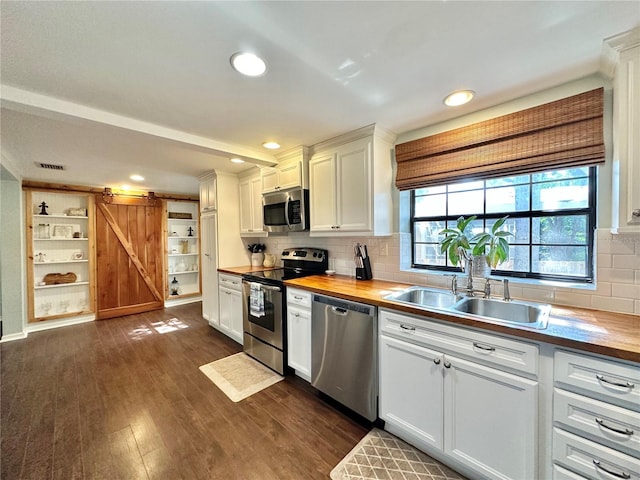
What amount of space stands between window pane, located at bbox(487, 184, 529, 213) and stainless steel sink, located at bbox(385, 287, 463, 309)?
810 mm

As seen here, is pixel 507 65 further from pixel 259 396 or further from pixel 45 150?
pixel 45 150

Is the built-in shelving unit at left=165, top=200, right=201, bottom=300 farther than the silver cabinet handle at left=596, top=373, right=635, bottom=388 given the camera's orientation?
Yes

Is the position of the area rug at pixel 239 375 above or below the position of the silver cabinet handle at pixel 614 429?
below

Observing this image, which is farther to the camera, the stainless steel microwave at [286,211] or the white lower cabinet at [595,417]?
the stainless steel microwave at [286,211]

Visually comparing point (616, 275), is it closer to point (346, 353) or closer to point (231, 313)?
point (346, 353)

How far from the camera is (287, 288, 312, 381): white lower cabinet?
231 cm

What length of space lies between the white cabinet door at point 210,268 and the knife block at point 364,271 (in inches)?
86.0

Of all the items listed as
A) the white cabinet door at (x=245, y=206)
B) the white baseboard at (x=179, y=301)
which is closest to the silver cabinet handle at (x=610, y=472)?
the white cabinet door at (x=245, y=206)

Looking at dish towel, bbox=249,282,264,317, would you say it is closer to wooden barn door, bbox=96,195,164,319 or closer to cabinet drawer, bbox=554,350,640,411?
cabinet drawer, bbox=554,350,640,411

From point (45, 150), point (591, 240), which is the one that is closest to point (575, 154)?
point (591, 240)

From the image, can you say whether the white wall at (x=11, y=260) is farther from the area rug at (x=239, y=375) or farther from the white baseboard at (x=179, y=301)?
the area rug at (x=239, y=375)

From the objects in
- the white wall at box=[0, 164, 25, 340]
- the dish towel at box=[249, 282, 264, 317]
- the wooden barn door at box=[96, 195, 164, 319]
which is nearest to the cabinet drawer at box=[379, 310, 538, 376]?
the dish towel at box=[249, 282, 264, 317]

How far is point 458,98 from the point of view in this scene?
1.80 m

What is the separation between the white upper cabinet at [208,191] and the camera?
3680 millimetres
